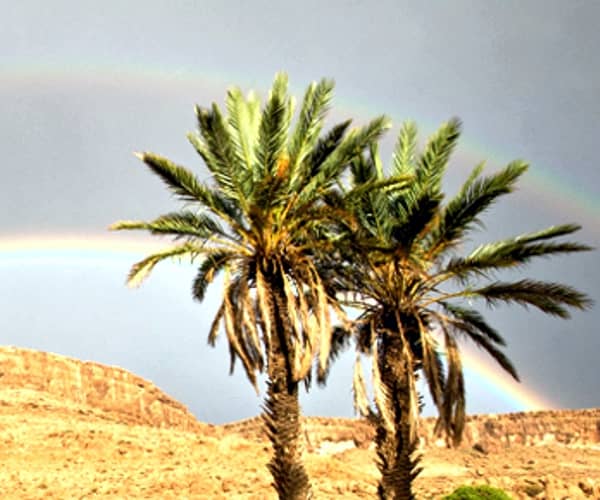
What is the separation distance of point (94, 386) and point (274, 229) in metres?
96.8

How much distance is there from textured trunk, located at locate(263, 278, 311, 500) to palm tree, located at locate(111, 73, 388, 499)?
0.07ft

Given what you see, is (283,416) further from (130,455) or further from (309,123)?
(130,455)

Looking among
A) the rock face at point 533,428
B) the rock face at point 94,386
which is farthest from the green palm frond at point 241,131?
the rock face at point 533,428

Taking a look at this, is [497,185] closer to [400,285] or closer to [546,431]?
[400,285]

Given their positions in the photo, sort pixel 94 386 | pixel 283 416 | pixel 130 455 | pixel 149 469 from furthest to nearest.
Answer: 1. pixel 94 386
2. pixel 130 455
3. pixel 149 469
4. pixel 283 416

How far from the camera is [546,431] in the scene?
148 meters

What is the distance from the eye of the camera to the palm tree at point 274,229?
15.6 metres

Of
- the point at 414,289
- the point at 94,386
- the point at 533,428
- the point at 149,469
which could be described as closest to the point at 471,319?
the point at 414,289

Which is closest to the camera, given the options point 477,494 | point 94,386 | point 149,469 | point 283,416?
point 283,416

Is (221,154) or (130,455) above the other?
(221,154)

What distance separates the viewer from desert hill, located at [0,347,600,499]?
35.8 m

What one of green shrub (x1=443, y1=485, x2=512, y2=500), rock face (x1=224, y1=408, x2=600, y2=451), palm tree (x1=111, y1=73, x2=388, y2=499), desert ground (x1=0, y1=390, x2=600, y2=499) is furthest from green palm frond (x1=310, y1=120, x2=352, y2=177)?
rock face (x1=224, y1=408, x2=600, y2=451)

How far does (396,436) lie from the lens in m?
16.7

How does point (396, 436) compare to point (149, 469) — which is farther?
point (149, 469)
